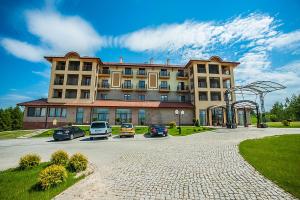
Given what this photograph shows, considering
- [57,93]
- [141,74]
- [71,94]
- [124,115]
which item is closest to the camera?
[124,115]

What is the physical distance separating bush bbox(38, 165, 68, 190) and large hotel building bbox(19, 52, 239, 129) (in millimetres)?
26222

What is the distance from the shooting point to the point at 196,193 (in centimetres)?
460

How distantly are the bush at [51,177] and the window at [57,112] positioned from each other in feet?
93.2

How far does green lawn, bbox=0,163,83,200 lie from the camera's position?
4.55m

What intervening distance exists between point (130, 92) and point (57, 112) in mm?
14896

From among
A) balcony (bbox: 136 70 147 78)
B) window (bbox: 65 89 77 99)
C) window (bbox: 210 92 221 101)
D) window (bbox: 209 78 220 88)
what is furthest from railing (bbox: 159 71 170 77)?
window (bbox: 65 89 77 99)

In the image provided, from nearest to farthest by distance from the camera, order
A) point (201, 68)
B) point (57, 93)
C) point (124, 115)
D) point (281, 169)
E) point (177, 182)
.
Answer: point (177, 182)
point (281, 169)
point (124, 115)
point (57, 93)
point (201, 68)

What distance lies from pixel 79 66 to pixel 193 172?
33.4 meters

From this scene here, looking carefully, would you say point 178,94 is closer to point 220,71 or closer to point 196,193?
point 220,71

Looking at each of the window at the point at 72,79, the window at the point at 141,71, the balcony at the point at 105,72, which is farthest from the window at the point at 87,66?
the window at the point at 141,71

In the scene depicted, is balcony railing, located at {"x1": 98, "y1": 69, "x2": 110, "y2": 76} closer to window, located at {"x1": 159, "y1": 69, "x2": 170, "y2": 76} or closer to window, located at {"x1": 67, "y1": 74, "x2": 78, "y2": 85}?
window, located at {"x1": 67, "y1": 74, "x2": 78, "y2": 85}

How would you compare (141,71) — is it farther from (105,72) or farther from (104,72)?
(104,72)

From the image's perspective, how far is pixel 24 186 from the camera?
5199 mm

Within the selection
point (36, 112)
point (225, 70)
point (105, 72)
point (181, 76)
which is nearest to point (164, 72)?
point (181, 76)
